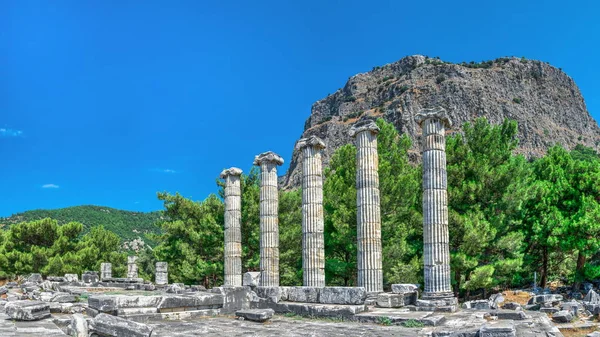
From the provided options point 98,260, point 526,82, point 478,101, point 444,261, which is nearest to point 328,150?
point 478,101

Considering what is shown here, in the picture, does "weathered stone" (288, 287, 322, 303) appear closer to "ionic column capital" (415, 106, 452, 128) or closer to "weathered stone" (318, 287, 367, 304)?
"weathered stone" (318, 287, 367, 304)

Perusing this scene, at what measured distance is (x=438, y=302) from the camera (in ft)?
52.5

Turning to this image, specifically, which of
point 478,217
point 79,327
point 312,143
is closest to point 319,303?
point 79,327

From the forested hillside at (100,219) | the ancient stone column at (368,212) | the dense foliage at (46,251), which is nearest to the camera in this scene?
the ancient stone column at (368,212)

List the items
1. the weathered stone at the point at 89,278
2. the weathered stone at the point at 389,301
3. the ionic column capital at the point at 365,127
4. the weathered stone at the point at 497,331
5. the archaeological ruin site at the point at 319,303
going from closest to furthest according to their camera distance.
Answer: the weathered stone at the point at 497,331 < the archaeological ruin site at the point at 319,303 < the weathered stone at the point at 389,301 < the ionic column capital at the point at 365,127 < the weathered stone at the point at 89,278

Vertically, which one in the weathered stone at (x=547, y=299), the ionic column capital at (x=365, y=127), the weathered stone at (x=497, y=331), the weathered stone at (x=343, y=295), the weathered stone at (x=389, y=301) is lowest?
the weathered stone at (x=547, y=299)

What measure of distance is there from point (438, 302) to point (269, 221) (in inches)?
386

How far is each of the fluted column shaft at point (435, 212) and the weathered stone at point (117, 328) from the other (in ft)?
36.3

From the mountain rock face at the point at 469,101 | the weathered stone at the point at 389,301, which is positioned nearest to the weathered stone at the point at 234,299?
the weathered stone at the point at 389,301

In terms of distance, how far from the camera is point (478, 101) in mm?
110375

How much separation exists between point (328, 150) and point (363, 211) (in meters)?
92.9

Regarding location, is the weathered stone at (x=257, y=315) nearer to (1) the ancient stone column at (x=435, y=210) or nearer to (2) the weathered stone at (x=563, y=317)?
(1) the ancient stone column at (x=435, y=210)

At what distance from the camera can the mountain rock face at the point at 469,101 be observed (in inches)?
4291

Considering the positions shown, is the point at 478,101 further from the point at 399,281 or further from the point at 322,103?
the point at 399,281
